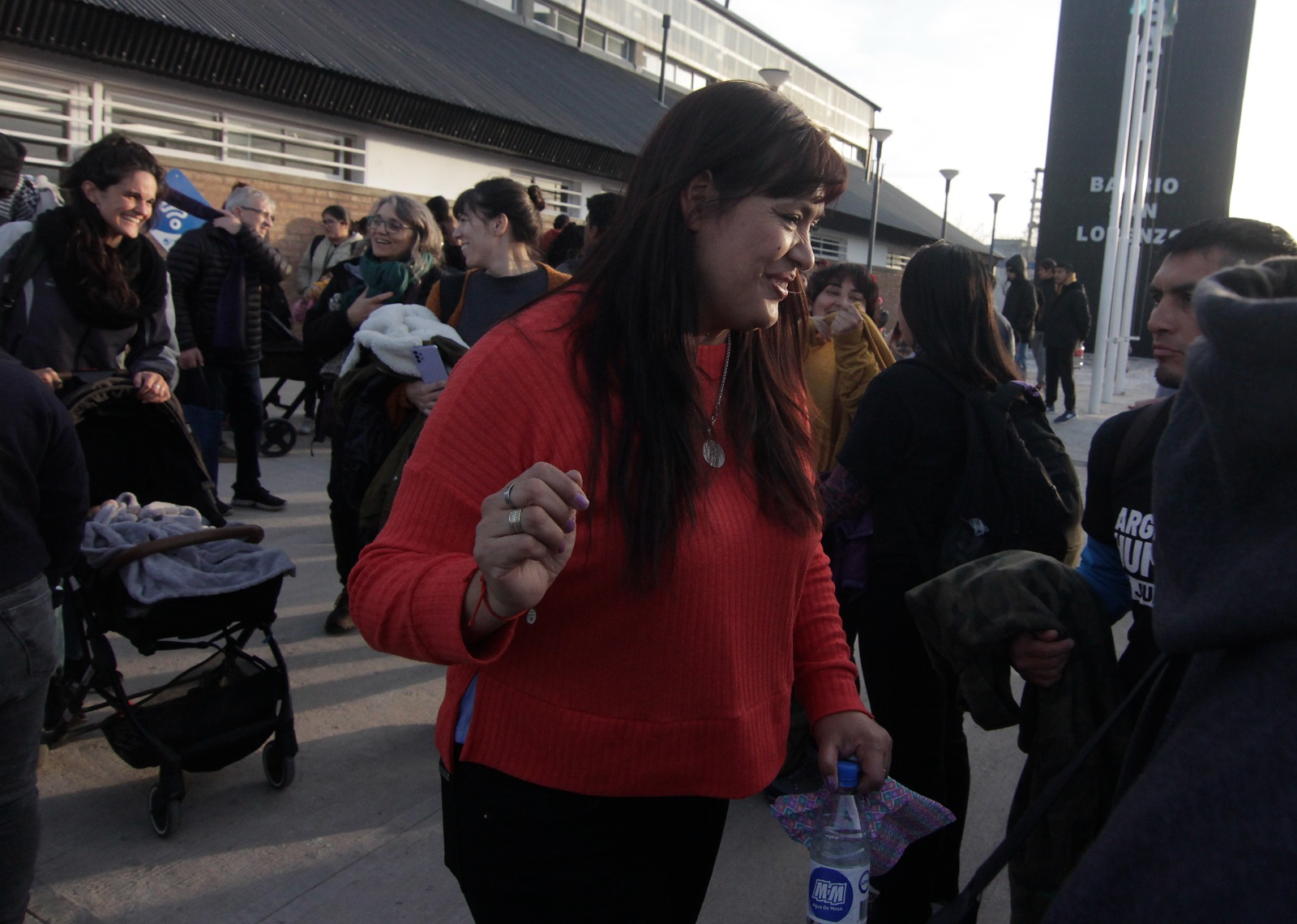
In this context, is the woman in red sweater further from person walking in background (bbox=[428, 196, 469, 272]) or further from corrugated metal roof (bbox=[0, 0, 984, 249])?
corrugated metal roof (bbox=[0, 0, 984, 249])

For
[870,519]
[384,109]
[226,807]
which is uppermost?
[384,109]

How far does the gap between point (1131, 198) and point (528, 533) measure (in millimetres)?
15054

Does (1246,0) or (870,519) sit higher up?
(1246,0)

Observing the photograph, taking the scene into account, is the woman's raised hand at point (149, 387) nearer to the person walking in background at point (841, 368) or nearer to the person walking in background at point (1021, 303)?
the person walking in background at point (841, 368)

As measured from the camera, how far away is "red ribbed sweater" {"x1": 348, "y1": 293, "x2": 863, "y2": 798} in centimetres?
135

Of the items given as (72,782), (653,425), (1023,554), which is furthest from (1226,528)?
(72,782)

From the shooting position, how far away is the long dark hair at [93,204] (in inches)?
147

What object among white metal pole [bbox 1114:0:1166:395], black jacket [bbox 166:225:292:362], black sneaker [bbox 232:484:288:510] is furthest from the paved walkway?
white metal pole [bbox 1114:0:1166:395]

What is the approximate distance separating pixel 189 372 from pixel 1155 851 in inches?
253

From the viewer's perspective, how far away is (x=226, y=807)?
10.8 feet

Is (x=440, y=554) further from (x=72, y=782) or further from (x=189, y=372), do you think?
(x=189, y=372)

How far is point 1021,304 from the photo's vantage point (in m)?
13.9

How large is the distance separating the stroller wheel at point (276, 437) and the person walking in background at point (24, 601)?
650 cm

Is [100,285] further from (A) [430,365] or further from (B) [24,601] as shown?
(B) [24,601]
